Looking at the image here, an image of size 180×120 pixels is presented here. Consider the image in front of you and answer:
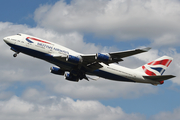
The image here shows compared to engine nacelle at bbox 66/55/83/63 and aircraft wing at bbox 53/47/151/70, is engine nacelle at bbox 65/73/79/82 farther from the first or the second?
engine nacelle at bbox 66/55/83/63

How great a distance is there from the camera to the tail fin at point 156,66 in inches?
2062

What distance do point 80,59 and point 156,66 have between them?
19.3m

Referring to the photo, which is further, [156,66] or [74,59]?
[156,66]

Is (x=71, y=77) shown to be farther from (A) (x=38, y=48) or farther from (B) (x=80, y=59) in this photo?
(A) (x=38, y=48)

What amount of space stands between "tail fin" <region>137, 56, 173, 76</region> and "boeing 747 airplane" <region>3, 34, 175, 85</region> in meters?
1.83

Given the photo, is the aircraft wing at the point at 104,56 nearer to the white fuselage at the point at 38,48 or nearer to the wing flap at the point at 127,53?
the wing flap at the point at 127,53

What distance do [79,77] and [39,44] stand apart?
38.2 ft

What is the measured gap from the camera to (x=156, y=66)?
176ft

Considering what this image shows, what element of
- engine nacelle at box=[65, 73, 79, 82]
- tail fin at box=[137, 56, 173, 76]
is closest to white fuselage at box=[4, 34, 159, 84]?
engine nacelle at box=[65, 73, 79, 82]

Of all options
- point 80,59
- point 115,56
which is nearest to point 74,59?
point 80,59

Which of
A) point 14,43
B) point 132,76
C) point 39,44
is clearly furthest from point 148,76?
point 14,43

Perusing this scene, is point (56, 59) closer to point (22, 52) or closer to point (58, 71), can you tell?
point (22, 52)

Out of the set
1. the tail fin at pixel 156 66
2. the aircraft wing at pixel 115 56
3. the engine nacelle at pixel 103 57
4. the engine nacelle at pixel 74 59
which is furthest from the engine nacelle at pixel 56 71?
the tail fin at pixel 156 66

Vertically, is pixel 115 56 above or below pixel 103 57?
above
